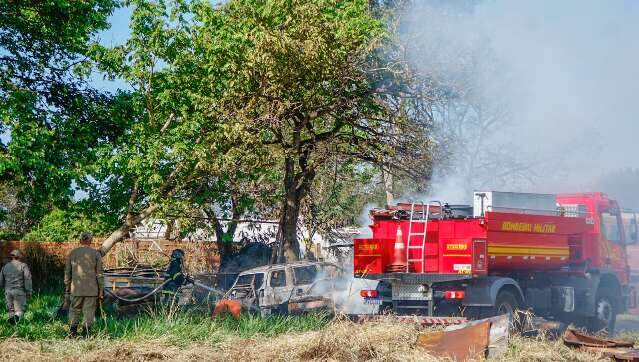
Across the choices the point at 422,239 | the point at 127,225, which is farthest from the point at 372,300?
the point at 127,225

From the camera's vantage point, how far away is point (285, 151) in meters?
16.6

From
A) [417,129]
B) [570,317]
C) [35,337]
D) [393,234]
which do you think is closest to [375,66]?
[417,129]

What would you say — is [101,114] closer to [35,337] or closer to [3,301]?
[3,301]

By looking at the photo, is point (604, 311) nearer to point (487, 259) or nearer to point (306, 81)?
point (487, 259)

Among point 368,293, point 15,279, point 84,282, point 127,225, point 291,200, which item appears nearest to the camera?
point 84,282

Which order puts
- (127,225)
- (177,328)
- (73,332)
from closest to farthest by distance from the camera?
(177,328) < (73,332) < (127,225)

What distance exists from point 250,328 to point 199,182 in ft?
18.2

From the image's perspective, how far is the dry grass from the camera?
964 centimetres

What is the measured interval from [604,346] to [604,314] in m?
5.31

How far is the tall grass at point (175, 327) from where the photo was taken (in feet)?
35.5

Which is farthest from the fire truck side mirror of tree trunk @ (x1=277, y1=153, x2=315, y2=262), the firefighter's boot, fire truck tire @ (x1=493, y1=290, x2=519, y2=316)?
the firefighter's boot

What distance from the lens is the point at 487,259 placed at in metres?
13.1

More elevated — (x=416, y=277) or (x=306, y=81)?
(x=306, y=81)

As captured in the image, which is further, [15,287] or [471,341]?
[15,287]
